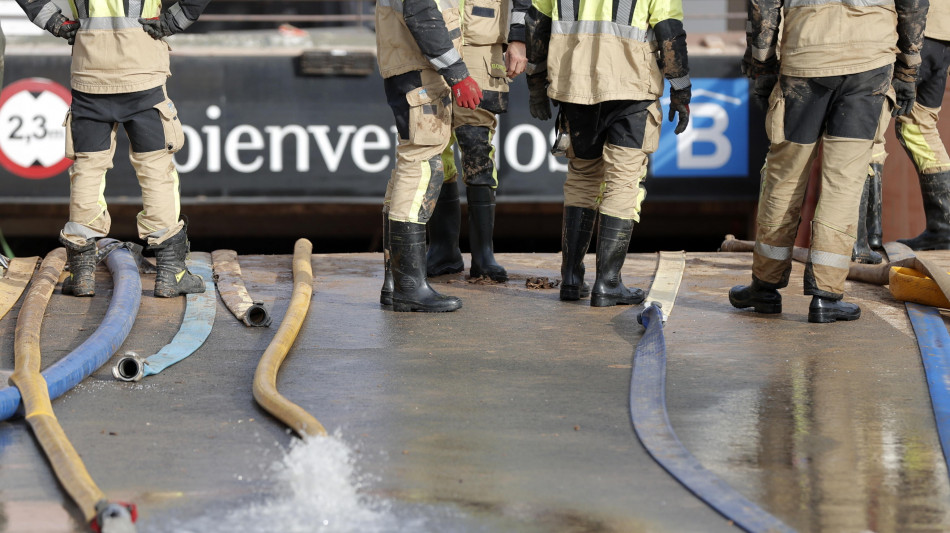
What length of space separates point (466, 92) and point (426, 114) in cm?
27

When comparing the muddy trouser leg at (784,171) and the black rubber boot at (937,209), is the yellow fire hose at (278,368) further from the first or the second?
the black rubber boot at (937,209)

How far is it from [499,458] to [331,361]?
4.76ft

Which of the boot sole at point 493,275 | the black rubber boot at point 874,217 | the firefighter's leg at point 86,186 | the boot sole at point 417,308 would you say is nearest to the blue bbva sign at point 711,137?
the black rubber boot at point 874,217

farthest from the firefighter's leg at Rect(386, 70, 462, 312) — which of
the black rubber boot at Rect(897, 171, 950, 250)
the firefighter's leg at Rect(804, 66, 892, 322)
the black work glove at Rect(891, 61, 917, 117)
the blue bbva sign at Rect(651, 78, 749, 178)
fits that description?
the blue bbva sign at Rect(651, 78, 749, 178)

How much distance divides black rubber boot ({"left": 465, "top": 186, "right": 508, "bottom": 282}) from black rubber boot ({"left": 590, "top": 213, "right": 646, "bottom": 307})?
3.26 feet

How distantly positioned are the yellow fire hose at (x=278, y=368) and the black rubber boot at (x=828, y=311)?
249 centimetres

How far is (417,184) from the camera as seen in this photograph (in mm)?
5918

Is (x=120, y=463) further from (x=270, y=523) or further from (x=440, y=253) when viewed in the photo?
(x=440, y=253)

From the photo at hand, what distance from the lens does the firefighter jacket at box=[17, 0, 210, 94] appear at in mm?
6020

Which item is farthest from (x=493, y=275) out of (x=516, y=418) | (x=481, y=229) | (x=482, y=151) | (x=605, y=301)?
(x=516, y=418)

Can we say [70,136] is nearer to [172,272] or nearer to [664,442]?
[172,272]

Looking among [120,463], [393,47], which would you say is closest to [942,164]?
[393,47]

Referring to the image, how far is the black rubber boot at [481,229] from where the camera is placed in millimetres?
7031

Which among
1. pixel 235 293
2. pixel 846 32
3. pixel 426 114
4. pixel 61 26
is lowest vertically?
pixel 235 293
